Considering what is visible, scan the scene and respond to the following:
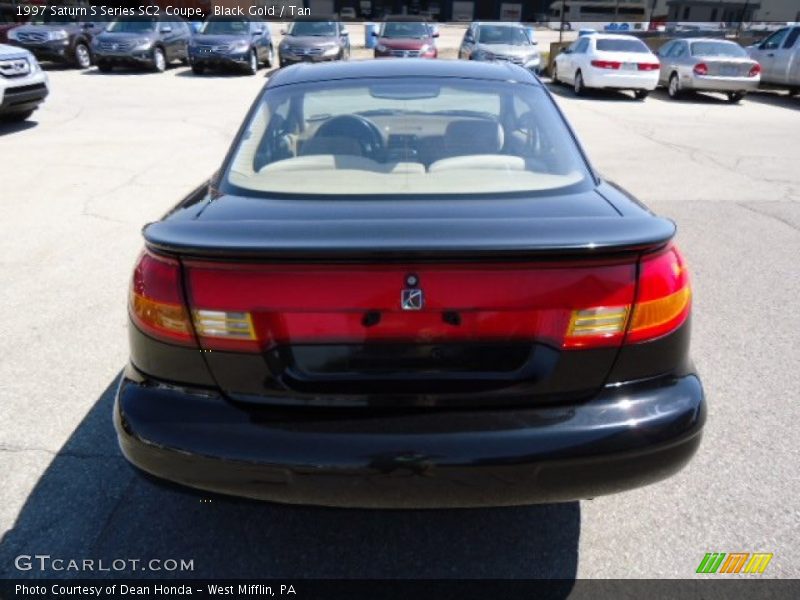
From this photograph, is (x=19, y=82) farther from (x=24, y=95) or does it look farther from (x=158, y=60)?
(x=158, y=60)

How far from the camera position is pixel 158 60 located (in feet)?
63.9

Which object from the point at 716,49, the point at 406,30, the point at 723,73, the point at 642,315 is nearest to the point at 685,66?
the point at 723,73

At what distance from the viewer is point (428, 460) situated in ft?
5.67

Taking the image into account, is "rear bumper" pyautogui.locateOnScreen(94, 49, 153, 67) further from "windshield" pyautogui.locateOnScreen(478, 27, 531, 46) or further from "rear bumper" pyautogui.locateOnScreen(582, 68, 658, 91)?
"rear bumper" pyautogui.locateOnScreen(582, 68, 658, 91)

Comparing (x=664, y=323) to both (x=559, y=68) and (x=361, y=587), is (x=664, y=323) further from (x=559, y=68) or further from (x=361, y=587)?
(x=559, y=68)

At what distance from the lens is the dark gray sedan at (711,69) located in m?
15.2

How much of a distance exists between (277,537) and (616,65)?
617 inches

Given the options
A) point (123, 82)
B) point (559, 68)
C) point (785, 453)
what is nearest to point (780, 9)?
point (559, 68)

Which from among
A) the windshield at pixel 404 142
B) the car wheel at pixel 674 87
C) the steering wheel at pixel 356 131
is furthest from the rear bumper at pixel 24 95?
the car wheel at pixel 674 87

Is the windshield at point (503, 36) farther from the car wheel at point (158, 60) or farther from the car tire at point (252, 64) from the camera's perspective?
the car wheel at point (158, 60)

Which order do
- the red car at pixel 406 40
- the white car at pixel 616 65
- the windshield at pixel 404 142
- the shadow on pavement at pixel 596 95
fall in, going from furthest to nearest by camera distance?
the red car at pixel 406 40 < the shadow on pavement at pixel 596 95 < the white car at pixel 616 65 < the windshield at pixel 404 142

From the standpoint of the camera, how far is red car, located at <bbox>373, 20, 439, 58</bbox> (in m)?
17.9

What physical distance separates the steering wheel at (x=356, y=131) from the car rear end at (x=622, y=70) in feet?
47.1

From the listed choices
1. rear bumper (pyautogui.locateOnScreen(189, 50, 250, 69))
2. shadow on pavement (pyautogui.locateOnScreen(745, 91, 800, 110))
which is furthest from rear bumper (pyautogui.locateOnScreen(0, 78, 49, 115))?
shadow on pavement (pyautogui.locateOnScreen(745, 91, 800, 110))
